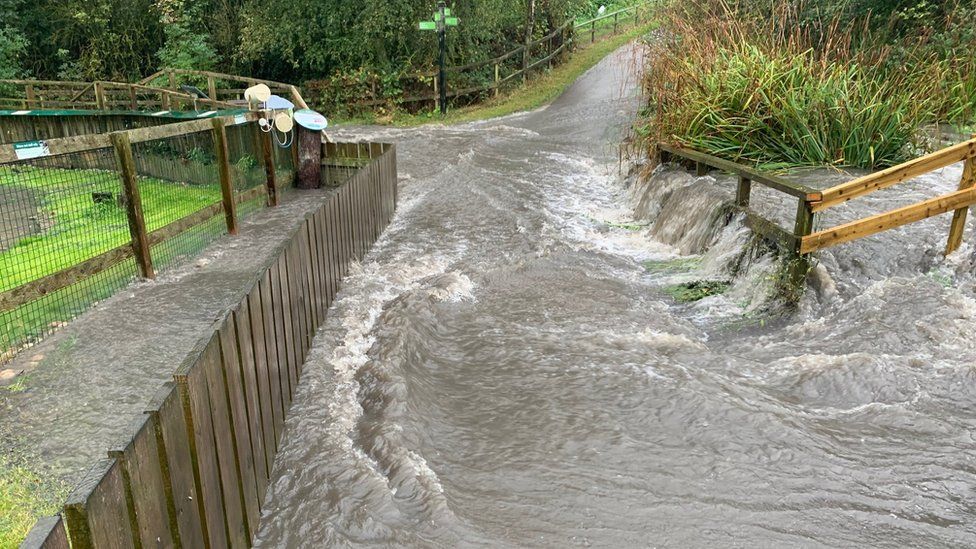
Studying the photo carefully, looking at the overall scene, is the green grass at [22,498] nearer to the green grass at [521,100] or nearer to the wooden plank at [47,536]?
the wooden plank at [47,536]

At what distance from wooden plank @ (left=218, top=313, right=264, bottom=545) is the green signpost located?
58.1 feet

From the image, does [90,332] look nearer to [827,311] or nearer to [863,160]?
[827,311]

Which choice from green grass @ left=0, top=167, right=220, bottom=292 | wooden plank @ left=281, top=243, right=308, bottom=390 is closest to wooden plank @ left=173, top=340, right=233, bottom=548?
wooden plank @ left=281, top=243, right=308, bottom=390

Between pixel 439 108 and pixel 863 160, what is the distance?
50.8 ft

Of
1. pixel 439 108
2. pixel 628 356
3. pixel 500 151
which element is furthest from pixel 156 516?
pixel 439 108

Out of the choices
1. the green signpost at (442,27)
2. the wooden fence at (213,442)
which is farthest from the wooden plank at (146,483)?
the green signpost at (442,27)

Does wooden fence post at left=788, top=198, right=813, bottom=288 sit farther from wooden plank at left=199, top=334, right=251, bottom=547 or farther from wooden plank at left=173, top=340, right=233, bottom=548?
wooden plank at left=173, top=340, right=233, bottom=548

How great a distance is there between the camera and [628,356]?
5.50 m

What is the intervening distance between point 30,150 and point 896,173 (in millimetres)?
6840

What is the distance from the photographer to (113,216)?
29.4ft

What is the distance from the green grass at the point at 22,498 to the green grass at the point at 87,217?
4163mm

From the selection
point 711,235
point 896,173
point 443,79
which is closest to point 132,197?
point 711,235

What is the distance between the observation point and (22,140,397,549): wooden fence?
2348 millimetres

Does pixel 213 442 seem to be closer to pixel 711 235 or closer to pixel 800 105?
pixel 711 235
